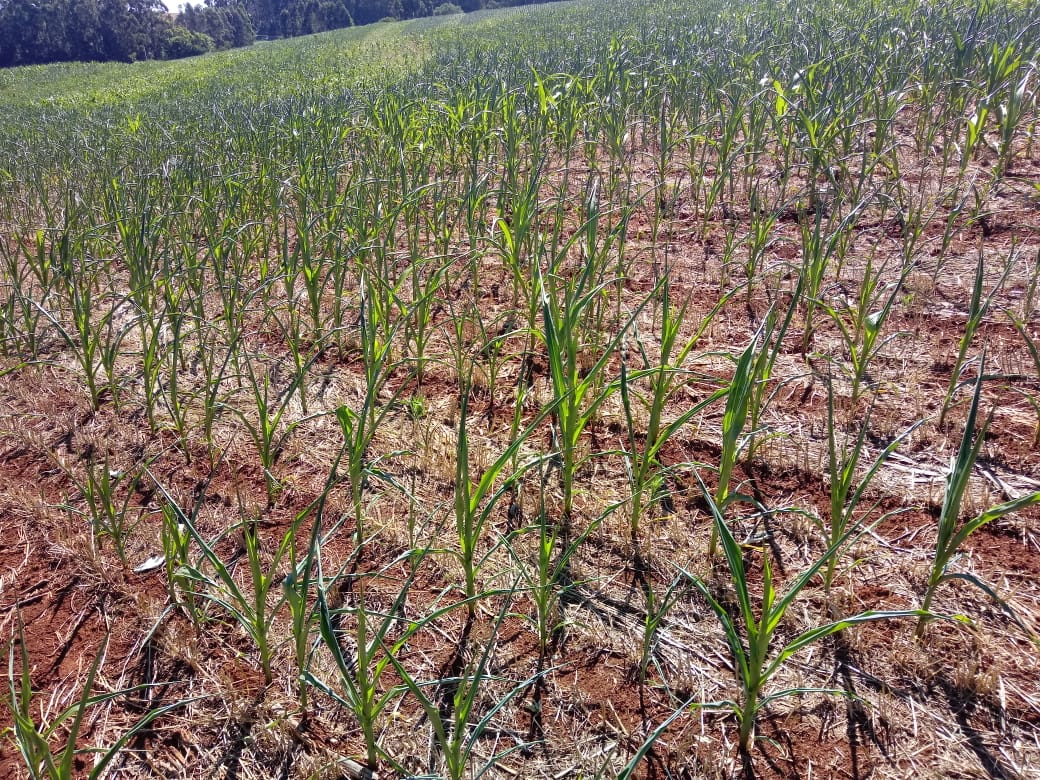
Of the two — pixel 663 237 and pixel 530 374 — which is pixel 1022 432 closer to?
pixel 530 374

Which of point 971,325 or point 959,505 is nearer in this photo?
point 959,505

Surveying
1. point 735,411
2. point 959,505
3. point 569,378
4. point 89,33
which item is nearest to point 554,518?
Answer: point 569,378

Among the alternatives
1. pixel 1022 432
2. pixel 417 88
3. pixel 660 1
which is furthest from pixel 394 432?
pixel 660 1

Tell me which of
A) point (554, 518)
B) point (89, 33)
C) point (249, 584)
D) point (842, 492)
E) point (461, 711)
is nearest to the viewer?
point (461, 711)

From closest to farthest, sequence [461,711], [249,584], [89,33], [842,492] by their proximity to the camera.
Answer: [461,711]
[842,492]
[249,584]
[89,33]

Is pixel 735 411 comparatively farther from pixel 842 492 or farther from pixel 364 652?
pixel 364 652

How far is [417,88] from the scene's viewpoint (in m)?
6.28

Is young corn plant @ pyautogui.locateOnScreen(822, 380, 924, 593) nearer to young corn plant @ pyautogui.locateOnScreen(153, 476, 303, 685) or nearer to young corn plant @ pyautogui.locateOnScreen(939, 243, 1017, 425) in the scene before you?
young corn plant @ pyautogui.locateOnScreen(939, 243, 1017, 425)

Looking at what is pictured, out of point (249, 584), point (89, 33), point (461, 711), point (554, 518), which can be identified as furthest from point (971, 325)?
point (89, 33)

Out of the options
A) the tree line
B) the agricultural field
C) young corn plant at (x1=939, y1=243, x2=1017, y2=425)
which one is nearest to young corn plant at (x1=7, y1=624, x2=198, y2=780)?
the agricultural field

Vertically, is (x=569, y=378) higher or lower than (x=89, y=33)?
lower

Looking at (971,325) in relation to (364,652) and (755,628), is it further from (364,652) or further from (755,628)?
(364,652)

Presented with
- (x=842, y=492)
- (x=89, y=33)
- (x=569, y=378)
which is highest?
(x=89, y=33)

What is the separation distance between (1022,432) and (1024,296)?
0.85 m
